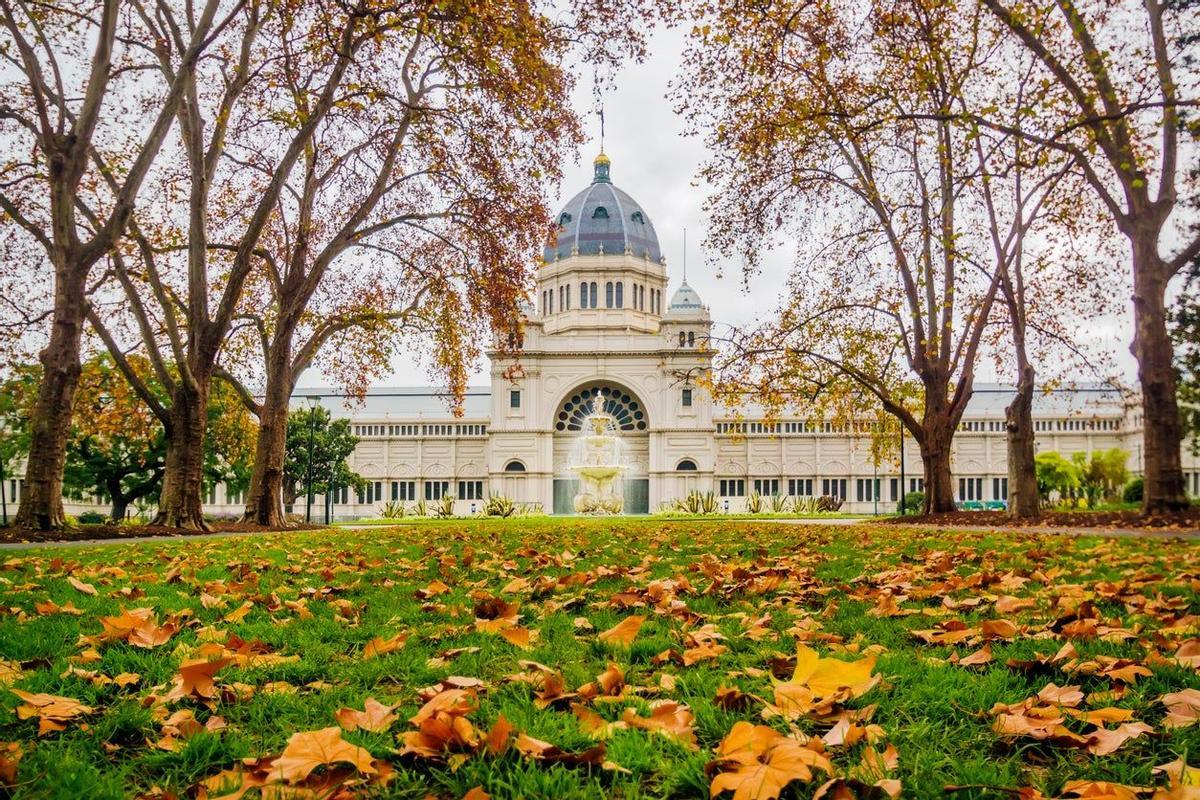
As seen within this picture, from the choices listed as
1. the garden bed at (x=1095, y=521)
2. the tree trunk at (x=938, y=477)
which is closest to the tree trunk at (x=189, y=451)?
the garden bed at (x=1095, y=521)

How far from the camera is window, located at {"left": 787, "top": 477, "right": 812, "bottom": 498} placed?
65500 millimetres

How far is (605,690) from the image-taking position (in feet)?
8.92

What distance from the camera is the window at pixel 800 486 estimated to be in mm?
65500

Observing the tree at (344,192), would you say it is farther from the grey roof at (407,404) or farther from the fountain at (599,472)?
the grey roof at (407,404)

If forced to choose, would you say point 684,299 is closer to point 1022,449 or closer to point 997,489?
point 997,489

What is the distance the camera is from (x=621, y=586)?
18.2 ft

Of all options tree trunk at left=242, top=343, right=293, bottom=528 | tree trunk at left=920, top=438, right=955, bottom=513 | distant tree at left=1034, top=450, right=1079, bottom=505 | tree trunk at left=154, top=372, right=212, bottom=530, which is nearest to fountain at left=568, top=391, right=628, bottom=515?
tree trunk at left=920, top=438, right=955, bottom=513

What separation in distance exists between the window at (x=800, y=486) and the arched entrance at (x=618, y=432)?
491 inches

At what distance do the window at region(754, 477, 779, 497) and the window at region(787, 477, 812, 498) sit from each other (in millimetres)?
1067

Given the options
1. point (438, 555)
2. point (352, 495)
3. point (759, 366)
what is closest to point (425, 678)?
point (438, 555)

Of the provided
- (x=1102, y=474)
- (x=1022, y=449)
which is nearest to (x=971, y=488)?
(x=1102, y=474)

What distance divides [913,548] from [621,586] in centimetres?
500

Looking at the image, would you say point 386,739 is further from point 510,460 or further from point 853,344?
point 510,460

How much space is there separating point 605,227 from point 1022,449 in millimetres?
51551
